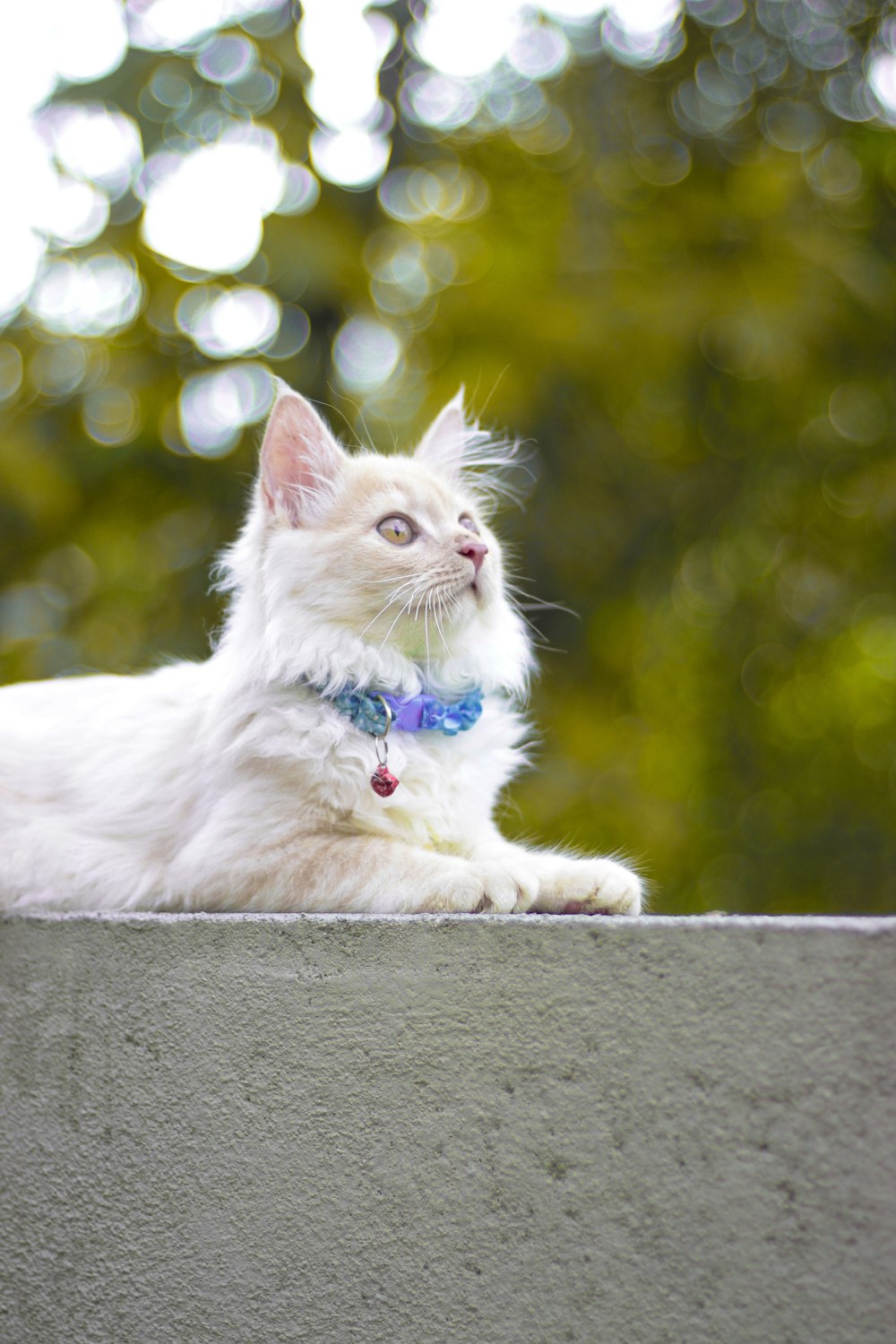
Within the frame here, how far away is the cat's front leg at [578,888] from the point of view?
196 cm

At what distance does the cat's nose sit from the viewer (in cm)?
238

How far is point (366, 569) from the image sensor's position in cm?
236

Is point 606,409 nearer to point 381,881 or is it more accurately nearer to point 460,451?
point 460,451

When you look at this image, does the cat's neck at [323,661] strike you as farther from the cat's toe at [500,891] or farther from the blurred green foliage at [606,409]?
the blurred green foliage at [606,409]

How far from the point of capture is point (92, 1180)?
1.87 metres

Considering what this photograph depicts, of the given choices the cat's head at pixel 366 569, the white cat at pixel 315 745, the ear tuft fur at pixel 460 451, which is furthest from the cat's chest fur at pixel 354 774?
the ear tuft fur at pixel 460 451

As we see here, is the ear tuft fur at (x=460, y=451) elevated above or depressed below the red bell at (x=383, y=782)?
above

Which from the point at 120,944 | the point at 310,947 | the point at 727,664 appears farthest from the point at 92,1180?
the point at 727,664

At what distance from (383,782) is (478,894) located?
1.06ft

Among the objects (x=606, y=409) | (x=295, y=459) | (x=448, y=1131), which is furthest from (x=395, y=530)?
(x=606, y=409)

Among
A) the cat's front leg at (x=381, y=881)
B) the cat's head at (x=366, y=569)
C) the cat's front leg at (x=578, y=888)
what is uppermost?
the cat's head at (x=366, y=569)

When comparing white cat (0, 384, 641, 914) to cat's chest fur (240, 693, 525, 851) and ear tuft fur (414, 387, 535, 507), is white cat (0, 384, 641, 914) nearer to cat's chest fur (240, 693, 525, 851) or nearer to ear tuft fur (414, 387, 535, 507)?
cat's chest fur (240, 693, 525, 851)

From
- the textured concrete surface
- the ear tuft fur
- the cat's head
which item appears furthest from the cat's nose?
the textured concrete surface

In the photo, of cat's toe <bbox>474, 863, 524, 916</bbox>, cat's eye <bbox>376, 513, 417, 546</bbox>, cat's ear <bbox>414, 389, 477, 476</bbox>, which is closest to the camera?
cat's toe <bbox>474, 863, 524, 916</bbox>
